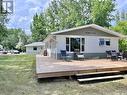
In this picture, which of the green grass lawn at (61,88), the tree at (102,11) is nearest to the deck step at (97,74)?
the green grass lawn at (61,88)

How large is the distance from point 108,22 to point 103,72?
98.6 ft

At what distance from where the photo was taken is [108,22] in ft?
136

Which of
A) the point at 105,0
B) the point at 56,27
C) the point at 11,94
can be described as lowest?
the point at 11,94

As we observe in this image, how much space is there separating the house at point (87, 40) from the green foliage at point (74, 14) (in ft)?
50.3

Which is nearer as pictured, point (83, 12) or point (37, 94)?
point (37, 94)

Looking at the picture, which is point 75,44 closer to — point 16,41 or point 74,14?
point 74,14

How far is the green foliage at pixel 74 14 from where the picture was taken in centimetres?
3994

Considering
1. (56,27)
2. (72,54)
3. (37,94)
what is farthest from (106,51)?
(56,27)

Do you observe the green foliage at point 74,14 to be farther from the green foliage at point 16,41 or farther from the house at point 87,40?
the green foliage at point 16,41

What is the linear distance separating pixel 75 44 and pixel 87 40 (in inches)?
49.7

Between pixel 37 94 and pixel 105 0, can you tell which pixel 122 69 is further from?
pixel 105 0

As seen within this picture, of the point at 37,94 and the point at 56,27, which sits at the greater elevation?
the point at 56,27

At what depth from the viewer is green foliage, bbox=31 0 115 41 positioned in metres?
39.9

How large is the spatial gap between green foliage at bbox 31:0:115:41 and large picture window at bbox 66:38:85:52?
54.8 feet
